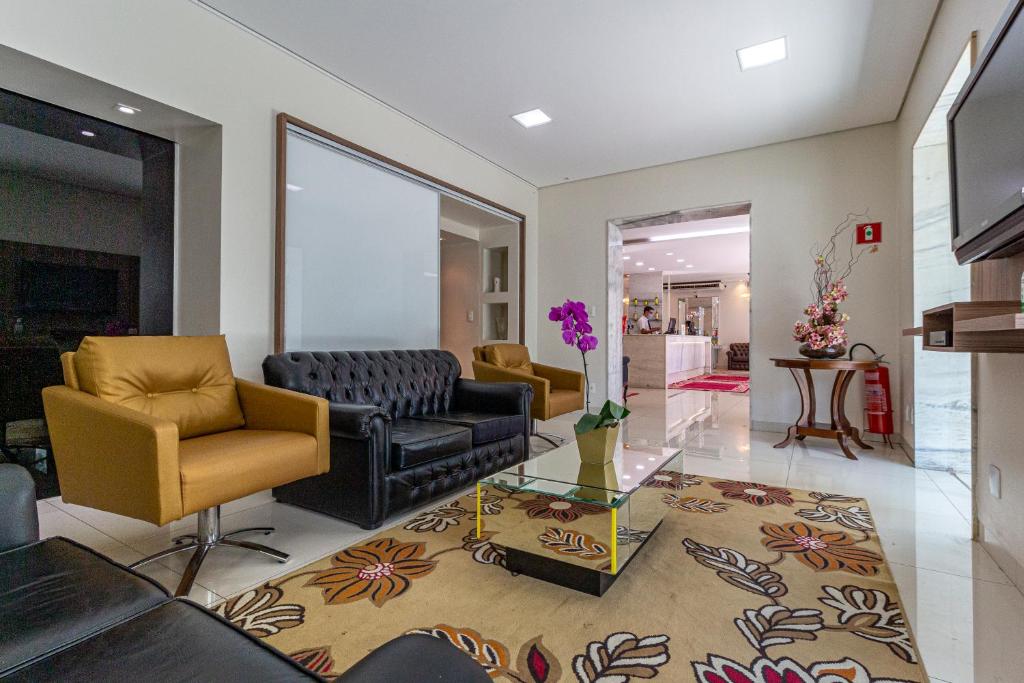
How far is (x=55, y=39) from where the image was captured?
2262mm

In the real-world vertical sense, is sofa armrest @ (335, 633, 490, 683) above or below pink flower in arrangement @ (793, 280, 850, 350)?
below

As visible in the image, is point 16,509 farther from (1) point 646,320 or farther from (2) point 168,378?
(1) point 646,320

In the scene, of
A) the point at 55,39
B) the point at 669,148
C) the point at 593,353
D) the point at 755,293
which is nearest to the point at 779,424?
the point at 755,293

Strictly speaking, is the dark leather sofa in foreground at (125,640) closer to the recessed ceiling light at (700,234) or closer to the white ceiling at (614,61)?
the white ceiling at (614,61)

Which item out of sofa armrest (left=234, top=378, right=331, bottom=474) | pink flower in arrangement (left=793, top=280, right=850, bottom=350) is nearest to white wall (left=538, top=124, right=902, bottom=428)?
pink flower in arrangement (left=793, top=280, right=850, bottom=350)

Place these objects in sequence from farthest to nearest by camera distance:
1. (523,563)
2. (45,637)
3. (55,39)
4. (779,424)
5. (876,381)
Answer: (779,424), (876,381), (55,39), (523,563), (45,637)

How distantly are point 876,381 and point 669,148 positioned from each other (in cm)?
293

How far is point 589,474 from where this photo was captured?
221 centimetres

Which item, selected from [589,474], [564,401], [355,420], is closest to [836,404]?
[564,401]

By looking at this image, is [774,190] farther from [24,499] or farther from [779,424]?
[24,499]

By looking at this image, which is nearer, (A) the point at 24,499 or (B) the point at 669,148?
(A) the point at 24,499

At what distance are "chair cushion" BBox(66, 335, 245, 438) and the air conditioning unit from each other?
15.4 meters

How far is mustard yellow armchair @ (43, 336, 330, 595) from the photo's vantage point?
5.54ft

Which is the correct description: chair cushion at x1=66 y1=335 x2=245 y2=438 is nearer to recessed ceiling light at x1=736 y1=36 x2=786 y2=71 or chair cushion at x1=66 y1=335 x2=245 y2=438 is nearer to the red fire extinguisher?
recessed ceiling light at x1=736 y1=36 x2=786 y2=71
